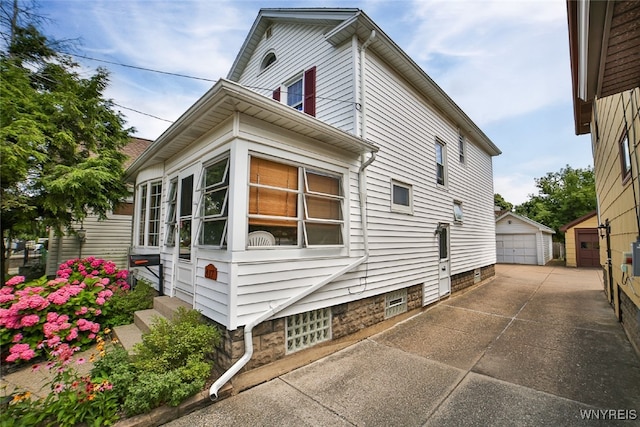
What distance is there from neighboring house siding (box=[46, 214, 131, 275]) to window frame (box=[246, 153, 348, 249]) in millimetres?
10237

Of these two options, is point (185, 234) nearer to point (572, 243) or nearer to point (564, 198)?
point (572, 243)

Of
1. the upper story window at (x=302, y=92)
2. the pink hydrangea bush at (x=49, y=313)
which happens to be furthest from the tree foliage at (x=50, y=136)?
the upper story window at (x=302, y=92)

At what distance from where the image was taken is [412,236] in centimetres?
659

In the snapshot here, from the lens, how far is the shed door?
1617 cm

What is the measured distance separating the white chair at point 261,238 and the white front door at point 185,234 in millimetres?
1419

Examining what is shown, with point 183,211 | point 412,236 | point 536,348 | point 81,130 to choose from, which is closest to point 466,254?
point 412,236

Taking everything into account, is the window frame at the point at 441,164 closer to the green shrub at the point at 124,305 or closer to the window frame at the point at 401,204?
the window frame at the point at 401,204

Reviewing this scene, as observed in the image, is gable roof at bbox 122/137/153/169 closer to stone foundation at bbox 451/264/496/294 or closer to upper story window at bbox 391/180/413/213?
upper story window at bbox 391/180/413/213

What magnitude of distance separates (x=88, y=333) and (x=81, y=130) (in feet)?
22.5

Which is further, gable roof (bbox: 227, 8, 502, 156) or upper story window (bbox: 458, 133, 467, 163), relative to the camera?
upper story window (bbox: 458, 133, 467, 163)

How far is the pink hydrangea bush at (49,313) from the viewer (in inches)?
158

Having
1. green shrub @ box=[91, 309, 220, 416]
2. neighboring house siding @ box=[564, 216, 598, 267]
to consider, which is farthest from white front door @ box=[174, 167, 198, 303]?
neighboring house siding @ box=[564, 216, 598, 267]

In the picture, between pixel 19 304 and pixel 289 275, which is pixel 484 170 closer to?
pixel 289 275

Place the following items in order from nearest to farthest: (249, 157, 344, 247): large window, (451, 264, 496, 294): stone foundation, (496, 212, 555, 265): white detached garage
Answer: (249, 157, 344, 247): large window < (451, 264, 496, 294): stone foundation < (496, 212, 555, 265): white detached garage
